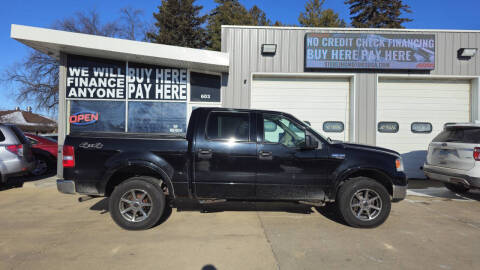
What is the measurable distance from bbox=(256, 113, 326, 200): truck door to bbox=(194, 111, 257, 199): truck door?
16 centimetres

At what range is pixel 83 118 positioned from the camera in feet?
27.9

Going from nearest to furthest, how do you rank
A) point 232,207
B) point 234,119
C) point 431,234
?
point 431,234 < point 234,119 < point 232,207

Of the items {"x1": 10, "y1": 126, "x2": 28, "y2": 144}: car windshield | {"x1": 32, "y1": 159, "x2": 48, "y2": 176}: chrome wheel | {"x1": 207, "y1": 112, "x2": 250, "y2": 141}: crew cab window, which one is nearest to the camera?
{"x1": 207, "y1": 112, "x2": 250, "y2": 141}: crew cab window

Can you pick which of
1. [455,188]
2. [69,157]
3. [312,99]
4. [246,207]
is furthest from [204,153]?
[455,188]

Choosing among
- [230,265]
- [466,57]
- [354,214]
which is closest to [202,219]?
[230,265]

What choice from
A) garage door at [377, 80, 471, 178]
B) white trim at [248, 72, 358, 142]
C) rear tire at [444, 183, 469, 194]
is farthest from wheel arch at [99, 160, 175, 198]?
garage door at [377, 80, 471, 178]

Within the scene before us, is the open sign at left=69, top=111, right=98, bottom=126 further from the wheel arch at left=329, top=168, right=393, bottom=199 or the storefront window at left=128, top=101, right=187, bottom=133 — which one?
the wheel arch at left=329, top=168, right=393, bottom=199

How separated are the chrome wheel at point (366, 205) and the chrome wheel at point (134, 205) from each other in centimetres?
327

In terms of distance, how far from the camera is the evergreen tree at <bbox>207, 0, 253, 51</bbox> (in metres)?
29.2

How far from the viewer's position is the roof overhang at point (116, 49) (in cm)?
732

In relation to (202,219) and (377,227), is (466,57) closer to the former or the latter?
(377,227)

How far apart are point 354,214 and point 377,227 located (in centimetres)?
49

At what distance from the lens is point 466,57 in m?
8.90

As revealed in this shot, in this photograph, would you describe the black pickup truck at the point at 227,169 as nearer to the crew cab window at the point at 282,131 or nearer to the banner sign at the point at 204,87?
the crew cab window at the point at 282,131
